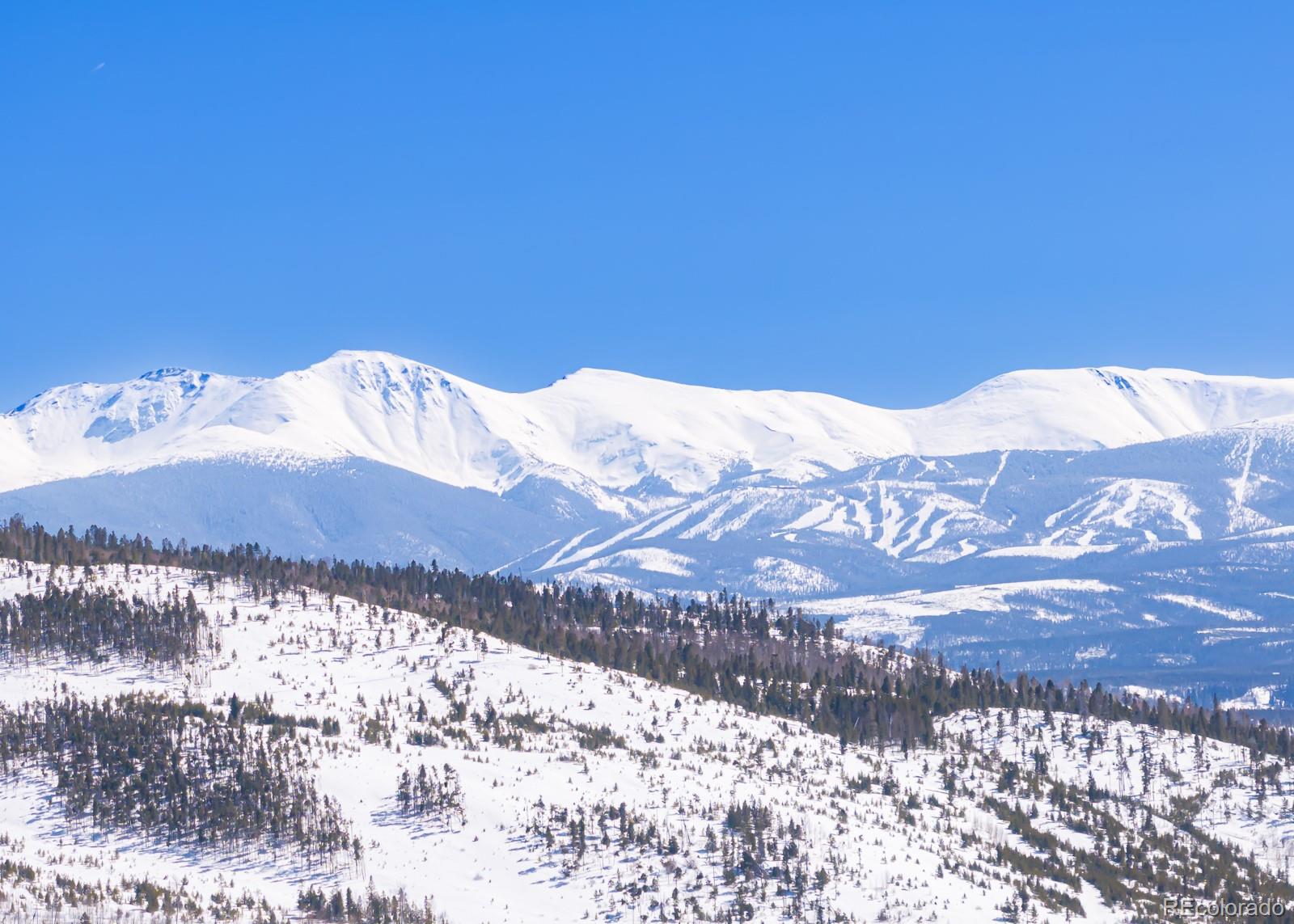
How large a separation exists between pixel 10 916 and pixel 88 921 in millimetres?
8379

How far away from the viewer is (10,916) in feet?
655

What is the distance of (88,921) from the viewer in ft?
655
